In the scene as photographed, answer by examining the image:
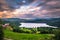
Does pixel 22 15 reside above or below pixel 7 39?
above

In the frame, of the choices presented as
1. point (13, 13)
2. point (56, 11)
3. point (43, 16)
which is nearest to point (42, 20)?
point (43, 16)

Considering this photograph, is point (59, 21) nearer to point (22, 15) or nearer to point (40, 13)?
point (40, 13)

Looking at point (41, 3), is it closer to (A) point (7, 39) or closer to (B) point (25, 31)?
(B) point (25, 31)

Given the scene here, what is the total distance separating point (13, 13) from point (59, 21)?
0.58m

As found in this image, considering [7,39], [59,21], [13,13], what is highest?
[13,13]

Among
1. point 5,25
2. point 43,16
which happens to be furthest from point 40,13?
point 5,25

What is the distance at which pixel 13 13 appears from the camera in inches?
95.5

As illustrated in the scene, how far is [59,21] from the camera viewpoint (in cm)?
238

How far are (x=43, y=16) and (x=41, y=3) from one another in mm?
167

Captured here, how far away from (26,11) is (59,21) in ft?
1.41

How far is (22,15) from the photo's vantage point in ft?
7.89

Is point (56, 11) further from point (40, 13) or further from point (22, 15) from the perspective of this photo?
point (22, 15)

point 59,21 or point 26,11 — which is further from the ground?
point 26,11

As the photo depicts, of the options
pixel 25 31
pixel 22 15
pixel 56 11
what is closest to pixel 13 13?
pixel 22 15
